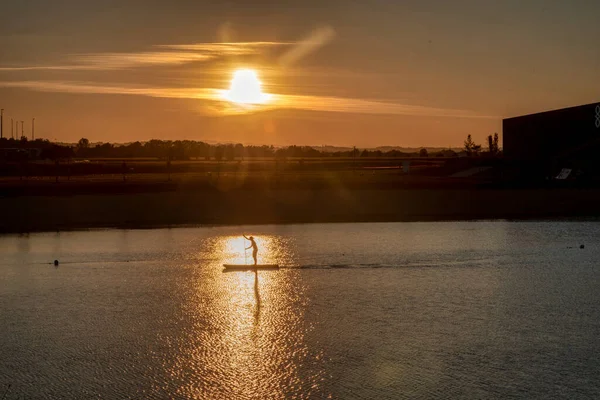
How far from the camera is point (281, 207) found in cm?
4081

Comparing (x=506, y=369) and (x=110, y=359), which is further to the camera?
(x=110, y=359)

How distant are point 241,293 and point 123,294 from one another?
261 cm

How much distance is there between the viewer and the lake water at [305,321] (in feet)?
35.5

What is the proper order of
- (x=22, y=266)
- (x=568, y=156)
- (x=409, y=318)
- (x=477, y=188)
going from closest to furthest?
1. (x=409, y=318)
2. (x=22, y=266)
3. (x=477, y=188)
4. (x=568, y=156)

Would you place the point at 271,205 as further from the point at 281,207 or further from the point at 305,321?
the point at 305,321

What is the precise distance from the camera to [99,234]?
30.2 m

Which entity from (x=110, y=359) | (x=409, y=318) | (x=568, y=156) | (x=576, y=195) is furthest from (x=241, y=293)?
(x=568, y=156)

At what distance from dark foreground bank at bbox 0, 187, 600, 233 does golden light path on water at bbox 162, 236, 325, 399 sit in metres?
15.7

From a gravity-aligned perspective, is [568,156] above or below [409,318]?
above

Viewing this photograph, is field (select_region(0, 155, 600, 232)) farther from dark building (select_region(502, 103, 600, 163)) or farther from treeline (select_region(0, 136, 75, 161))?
treeline (select_region(0, 136, 75, 161))

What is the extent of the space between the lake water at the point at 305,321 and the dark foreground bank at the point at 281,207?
9.56m

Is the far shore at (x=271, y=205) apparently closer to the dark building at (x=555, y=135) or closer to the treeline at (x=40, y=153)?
the dark building at (x=555, y=135)

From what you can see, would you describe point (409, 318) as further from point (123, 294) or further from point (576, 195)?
point (576, 195)

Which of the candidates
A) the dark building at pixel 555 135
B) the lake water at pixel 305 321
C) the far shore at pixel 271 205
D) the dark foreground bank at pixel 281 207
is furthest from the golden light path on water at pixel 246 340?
the dark building at pixel 555 135
